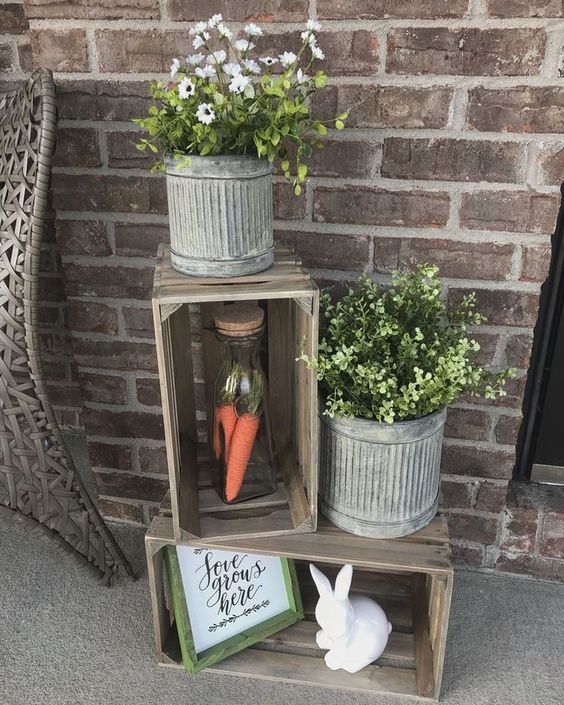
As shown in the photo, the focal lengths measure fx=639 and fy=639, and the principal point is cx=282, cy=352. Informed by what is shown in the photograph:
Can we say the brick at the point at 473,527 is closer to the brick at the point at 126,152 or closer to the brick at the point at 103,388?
the brick at the point at 103,388

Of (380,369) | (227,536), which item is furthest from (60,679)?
(380,369)

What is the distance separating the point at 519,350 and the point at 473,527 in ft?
1.36

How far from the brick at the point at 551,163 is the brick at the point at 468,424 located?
455 millimetres

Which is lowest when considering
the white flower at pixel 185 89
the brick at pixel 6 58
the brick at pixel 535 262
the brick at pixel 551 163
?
the brick at pixel 535 262

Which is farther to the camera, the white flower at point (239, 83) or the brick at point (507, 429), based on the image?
the brick at point (507, 429)

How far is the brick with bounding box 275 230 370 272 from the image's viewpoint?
3.92 feet

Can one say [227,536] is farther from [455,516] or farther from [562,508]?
[562,508]

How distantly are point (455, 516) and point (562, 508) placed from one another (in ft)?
0.71

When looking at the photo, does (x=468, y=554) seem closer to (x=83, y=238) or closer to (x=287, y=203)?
(x=287, y=203)

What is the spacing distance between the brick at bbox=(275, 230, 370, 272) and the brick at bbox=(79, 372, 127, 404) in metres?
0.49

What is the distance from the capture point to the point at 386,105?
3.59ft

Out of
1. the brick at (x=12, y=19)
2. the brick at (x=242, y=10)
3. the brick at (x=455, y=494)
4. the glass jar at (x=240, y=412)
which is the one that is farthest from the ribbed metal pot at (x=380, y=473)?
the brick at (x=12, y=19)

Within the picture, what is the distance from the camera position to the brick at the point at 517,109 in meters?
1.04

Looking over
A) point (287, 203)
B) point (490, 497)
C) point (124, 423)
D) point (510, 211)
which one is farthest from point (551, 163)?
point (124, 423)
